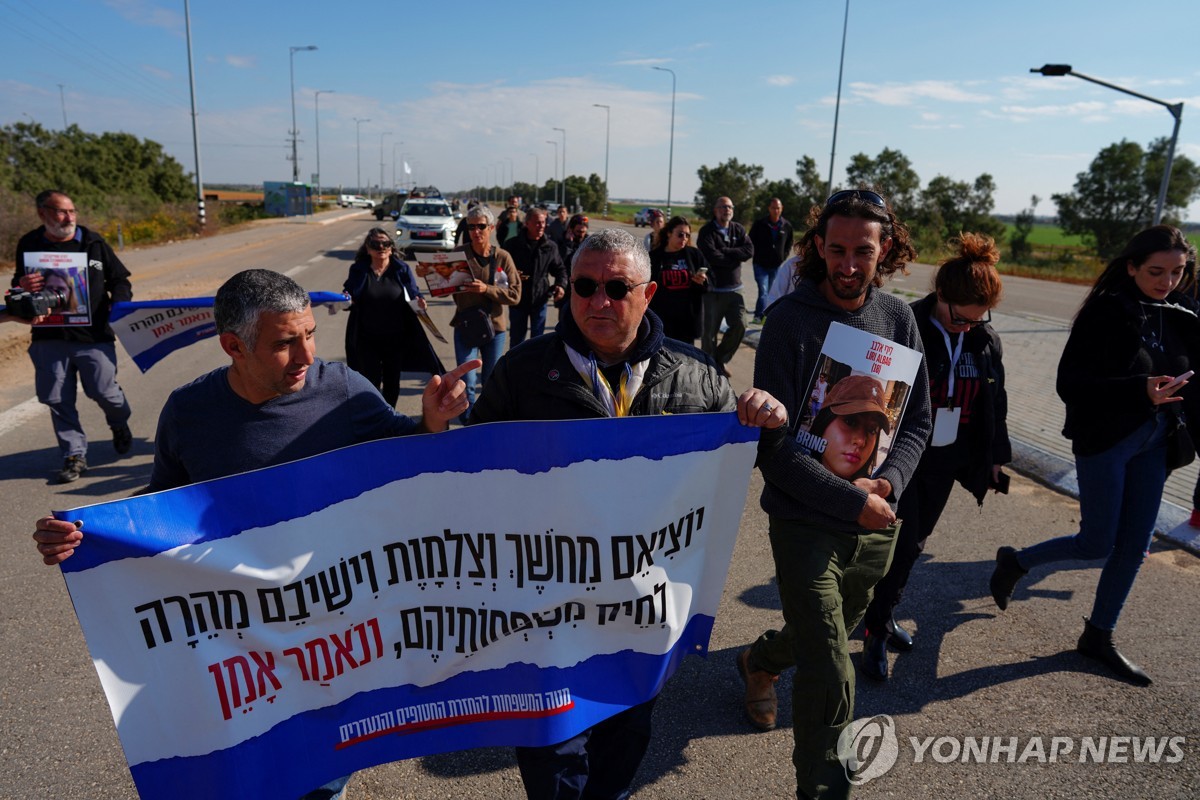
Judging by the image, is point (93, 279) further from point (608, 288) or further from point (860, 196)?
point (860, 196)

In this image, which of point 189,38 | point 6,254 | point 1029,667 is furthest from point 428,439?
point 189,38

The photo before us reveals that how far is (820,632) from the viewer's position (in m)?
2.53

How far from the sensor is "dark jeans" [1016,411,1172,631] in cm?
362

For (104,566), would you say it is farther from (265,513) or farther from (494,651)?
(494,651)

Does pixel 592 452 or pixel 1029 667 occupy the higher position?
pixel 592 452

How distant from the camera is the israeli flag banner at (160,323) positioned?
6.07m

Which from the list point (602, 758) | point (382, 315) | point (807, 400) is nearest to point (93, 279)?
point (382, 315)

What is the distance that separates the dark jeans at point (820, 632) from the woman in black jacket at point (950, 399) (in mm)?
951

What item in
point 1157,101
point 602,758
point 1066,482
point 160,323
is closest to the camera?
point 602,758

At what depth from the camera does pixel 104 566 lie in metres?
2.00

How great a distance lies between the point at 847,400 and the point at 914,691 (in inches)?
67.0

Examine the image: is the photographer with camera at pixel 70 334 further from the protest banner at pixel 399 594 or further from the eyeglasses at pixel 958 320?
the eyeglasses at pixel 958 320

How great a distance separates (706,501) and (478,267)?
17.4 ft

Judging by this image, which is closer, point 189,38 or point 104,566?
point 104,566
